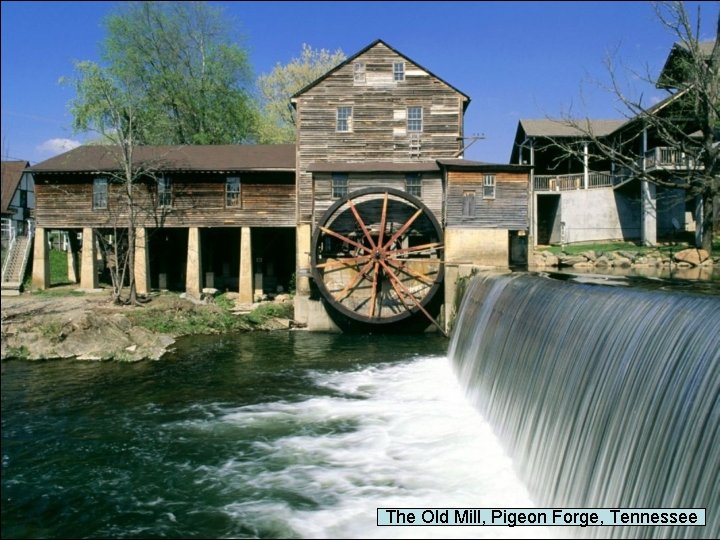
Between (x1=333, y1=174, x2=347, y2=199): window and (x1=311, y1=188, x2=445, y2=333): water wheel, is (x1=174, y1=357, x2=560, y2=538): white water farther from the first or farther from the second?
(x1=333, y1=174, x2=347, y2=199): window

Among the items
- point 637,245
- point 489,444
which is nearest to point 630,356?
point 489,444

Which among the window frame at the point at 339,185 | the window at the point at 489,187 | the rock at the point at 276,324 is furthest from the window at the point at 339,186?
the window at the point at 489,187

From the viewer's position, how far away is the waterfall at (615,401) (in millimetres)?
5172

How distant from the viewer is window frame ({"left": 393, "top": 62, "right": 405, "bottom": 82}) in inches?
947

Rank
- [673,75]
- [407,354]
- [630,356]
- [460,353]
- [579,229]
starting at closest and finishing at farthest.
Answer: [630,356], [460,353], [407,354], [673,75], [579,229]

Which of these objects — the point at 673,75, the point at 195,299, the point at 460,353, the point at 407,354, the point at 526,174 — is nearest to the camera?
the point at 460,353

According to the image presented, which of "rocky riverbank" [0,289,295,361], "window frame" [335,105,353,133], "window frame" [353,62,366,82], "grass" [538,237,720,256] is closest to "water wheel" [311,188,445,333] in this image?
"rocky riverbank" [0,289,295,361]

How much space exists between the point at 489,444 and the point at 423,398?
3256 millimetres

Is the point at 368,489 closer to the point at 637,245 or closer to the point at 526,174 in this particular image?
the point at 526,174

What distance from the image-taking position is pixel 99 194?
1016 inches

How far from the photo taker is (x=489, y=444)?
960 cm

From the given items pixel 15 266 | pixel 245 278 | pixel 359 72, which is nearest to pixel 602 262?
pixel 359 72

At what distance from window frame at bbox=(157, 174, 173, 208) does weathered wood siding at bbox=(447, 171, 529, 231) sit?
12067 mm

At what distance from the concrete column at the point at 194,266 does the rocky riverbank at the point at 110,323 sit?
3.43 ft
